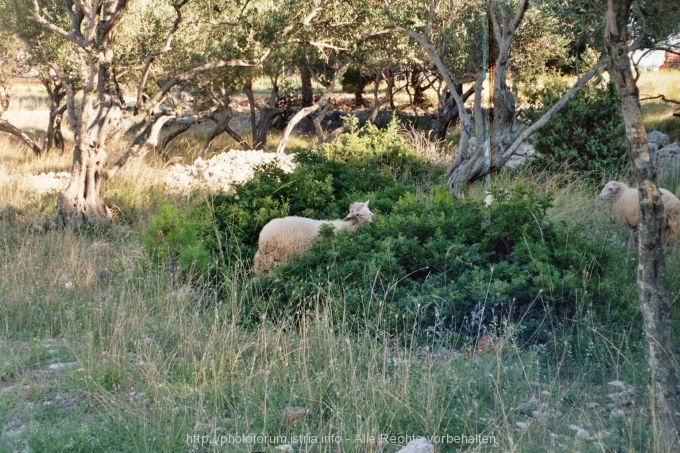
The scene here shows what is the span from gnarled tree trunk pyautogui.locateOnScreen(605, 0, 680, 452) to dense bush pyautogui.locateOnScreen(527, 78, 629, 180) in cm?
883

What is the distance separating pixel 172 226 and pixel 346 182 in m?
2.01

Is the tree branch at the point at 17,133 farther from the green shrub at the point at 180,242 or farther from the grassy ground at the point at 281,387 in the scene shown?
the grassy ground at the point at 281,387

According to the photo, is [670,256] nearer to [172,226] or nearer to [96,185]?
[172,226]

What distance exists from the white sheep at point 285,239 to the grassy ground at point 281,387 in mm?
840

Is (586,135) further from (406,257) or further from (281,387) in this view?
(281,387)

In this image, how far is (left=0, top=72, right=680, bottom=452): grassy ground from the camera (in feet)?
12.3

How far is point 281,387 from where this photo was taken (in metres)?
4.39

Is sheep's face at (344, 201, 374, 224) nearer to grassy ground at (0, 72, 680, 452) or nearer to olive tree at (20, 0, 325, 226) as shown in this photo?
grassy ground at (0, 72, 680, 452)

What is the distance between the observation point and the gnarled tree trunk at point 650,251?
3.60 metres

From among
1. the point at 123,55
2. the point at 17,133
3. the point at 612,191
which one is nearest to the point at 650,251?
the point at 612,191

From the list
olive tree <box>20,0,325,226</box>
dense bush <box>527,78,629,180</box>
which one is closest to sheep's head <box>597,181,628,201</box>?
dense bush <box>527,78,629,180</box>

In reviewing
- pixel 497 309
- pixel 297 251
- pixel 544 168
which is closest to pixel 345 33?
pixel 544 168

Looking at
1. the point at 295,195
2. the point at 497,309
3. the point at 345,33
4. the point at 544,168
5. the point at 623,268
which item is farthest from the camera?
the point at 345,33

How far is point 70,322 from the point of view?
5.80m
